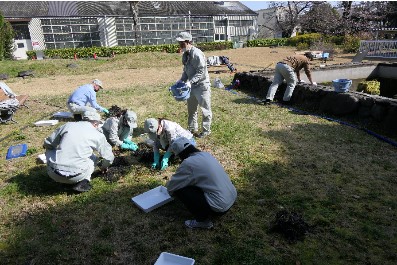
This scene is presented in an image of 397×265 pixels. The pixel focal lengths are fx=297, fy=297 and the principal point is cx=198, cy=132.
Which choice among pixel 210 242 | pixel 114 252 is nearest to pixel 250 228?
pixel 210 242

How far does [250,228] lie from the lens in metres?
3.23

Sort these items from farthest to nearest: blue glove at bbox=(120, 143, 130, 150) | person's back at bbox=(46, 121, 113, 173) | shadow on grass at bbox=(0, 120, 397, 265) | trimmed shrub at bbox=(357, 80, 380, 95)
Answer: trimmed shrub at bbox=(357, 80, 380, 95), blue glove at bbox=(120, 143, 130, 150), person's back at bbox=(46, 121, 113, 173), shadow on grass at bbox=(0, 120, 397, 265)

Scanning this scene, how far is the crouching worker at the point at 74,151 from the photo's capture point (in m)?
3.70

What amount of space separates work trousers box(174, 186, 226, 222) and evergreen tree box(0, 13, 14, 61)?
2188 centimetres

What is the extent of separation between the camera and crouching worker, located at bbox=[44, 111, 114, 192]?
3701 mm

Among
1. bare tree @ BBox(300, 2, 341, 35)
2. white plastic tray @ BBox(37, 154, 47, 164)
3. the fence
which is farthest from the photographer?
bare tree @ BBox(300, 2, 341, 35)

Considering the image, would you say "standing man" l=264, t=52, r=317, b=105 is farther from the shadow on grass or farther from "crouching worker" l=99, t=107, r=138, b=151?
"crouching worker" l=99, t=107, r=138, b=151

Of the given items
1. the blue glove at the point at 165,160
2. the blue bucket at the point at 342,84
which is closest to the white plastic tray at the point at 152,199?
the blue glove at the point at 165,160

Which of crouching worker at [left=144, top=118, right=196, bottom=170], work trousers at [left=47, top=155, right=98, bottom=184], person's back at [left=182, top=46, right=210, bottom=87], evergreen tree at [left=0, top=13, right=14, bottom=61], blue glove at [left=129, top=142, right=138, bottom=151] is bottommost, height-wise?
blue glove at [left=129, top=142, right=138, bottom=151]

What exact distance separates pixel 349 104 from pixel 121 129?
4.81 meters

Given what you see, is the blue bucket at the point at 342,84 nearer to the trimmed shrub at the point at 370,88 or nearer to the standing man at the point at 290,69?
the standing man at the point at 290,69

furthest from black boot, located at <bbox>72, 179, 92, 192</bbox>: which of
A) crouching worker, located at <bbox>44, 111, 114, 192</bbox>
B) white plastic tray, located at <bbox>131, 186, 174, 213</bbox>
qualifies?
white plastic tray, located at <bbox>131, 186, 174, 213</bbox>

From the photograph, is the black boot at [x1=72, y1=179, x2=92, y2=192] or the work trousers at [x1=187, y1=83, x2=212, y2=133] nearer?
the black boot at [x1=72, y1=179, x2=92, y2=192]

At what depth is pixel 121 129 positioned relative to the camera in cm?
531
